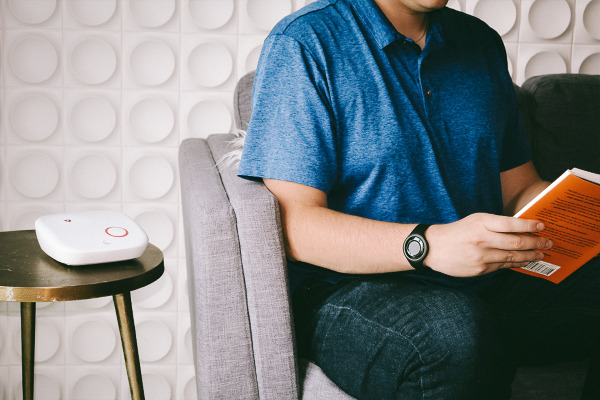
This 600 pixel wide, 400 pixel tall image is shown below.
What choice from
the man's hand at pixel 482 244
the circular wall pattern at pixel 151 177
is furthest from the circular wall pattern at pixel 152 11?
the man's hand at pixel 482 244

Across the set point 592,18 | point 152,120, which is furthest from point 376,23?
point 592,18

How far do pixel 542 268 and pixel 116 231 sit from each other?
2.34ft

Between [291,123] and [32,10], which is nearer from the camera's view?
[291,123]

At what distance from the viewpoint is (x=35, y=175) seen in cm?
147

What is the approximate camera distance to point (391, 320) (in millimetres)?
759

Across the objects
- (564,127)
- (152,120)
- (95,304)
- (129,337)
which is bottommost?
(95,304)

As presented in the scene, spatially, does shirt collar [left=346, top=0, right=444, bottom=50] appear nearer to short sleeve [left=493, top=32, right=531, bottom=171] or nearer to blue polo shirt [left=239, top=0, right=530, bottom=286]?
blue polo shirt [left=239, top=0, right=530, bottom=286]

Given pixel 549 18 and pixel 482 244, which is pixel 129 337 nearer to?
pixel 482 244

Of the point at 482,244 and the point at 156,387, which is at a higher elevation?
the point at 482,244

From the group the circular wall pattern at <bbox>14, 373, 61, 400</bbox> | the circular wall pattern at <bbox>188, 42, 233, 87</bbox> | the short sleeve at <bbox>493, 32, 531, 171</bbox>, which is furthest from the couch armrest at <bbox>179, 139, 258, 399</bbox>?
the circular wall pattern at <bbox>14, 373, 61, 400</bbox>

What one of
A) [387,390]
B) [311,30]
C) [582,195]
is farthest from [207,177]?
[582,195]

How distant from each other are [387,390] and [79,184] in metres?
1.07

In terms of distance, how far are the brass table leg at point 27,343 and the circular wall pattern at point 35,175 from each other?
0.48 m

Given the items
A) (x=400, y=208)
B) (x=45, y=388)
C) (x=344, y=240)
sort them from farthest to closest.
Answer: (x=45, y=388)
(x=400, y=208)
(x=344, y=240)
